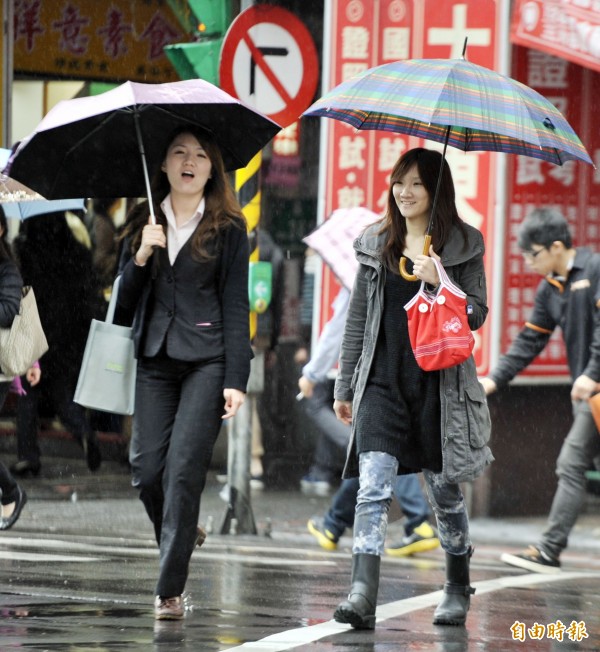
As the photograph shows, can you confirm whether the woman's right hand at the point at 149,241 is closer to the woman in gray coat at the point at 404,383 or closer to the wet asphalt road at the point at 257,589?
the woman in gray coat at the point at 404,383

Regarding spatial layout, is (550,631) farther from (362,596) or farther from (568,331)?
(568,331)

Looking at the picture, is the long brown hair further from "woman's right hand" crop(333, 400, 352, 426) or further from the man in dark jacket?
the man in dark jacket

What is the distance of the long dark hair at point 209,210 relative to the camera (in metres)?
6.37

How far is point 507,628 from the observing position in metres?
6.53

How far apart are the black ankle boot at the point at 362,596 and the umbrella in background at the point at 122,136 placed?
5.57 feet

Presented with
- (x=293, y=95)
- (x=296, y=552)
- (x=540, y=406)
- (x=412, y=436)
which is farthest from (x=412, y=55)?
(x=412, y=436)

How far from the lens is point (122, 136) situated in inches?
263

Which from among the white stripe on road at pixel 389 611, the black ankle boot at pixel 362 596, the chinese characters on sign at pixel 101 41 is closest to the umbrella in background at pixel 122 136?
the black ankle boot at pixel 362 596

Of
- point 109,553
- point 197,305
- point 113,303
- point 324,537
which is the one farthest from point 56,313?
point 197,305

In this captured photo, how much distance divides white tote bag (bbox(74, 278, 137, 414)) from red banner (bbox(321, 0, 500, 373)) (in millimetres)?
4077

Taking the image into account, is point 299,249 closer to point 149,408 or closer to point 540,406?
point 540,406

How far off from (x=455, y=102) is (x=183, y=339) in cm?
140

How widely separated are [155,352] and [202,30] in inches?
165

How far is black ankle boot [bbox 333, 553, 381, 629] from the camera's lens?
20.2ft
